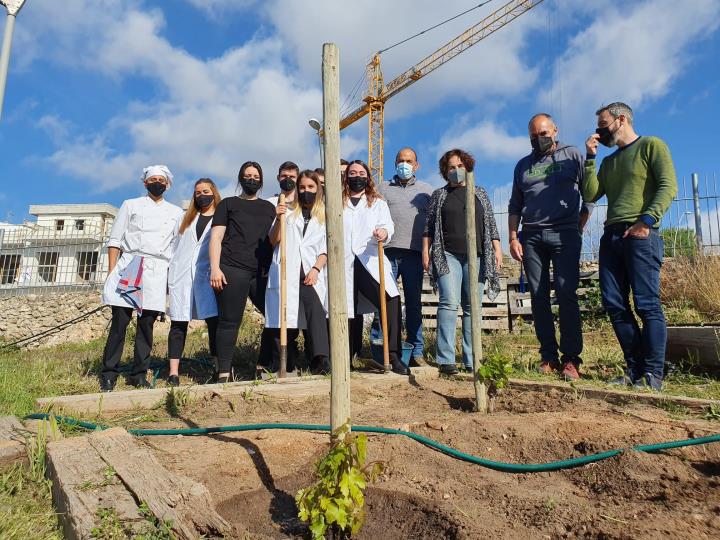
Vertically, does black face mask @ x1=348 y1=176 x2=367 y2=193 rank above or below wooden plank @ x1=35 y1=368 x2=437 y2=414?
above

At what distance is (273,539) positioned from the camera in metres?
1.89

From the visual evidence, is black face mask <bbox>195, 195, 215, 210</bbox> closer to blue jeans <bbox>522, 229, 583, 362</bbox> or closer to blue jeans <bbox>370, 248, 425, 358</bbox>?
blue jeans <bbox>370, 248, 425, 358</bbox>

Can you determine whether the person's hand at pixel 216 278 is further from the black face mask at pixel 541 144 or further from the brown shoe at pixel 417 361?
the black face mask at pixel 541 144

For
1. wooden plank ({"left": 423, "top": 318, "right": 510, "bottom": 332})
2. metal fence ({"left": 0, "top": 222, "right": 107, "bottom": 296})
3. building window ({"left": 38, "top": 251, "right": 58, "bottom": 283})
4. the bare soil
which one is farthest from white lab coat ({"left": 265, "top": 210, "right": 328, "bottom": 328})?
building window ({"left": 38, "top": 251, "right": 58, "bottom": 283})

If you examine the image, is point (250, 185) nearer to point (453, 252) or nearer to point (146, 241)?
point (146, 241)

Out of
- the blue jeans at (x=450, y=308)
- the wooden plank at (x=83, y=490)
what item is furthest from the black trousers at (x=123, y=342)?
the blue jeans at (x=450, y=308)

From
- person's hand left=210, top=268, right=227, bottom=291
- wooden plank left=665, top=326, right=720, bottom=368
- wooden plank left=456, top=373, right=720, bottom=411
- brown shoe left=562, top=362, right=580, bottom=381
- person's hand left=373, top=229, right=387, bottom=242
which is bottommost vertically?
wooden plank left=456, top=373, right=720, bottom=411

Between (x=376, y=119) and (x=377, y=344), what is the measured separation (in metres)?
41.7

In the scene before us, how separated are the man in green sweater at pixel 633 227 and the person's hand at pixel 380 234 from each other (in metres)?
1.68

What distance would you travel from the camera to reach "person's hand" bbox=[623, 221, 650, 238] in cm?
359

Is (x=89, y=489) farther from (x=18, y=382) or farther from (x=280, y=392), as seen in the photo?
(x=18, y=382)

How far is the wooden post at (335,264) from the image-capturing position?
2119mm

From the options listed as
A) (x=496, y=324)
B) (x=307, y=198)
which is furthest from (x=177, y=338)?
(x=496, y=324)

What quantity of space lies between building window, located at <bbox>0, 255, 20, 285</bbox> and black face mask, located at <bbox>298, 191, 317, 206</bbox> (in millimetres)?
11859
